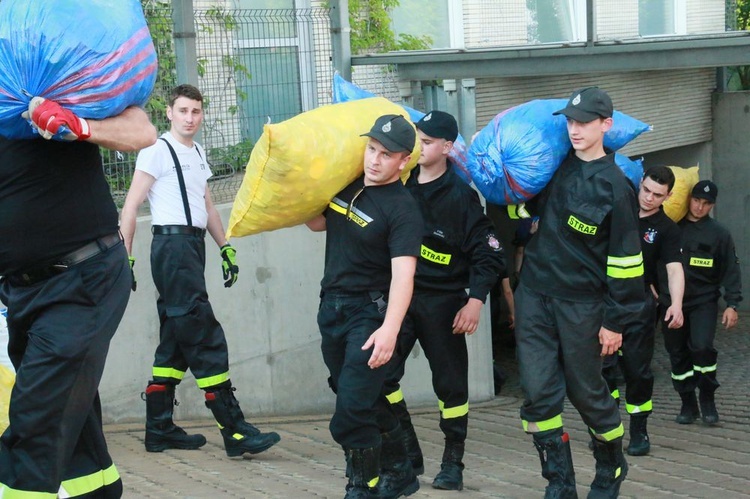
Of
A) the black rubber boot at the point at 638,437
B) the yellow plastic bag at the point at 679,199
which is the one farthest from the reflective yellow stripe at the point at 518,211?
the yellow plastic bag at the point at 679,199

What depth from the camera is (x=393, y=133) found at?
189 inches

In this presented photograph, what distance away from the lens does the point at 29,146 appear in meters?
3.54

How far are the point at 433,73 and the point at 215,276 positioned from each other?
3094 millimetres

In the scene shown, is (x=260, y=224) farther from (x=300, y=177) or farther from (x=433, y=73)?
(x=433, y=73)

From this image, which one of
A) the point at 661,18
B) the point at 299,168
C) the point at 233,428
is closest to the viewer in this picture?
the point at 299,168

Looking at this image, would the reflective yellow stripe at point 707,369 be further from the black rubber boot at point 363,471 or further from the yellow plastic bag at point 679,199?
the black rubber boot at point 363,471

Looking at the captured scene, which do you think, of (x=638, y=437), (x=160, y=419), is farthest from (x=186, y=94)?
(x=638, y=437)

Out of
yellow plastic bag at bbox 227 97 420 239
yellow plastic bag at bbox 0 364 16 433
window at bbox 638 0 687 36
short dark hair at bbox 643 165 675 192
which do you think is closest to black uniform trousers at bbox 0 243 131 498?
yellow plastic bag at bbox 227 97 420 239

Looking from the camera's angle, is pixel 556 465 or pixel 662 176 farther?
pixel 662 176

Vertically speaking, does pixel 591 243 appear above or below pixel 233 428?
above

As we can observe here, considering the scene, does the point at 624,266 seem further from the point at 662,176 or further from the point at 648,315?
the point at 662,176

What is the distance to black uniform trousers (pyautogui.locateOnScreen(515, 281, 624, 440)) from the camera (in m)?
5.17

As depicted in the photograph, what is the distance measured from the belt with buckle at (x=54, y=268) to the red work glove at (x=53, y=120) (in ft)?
1.52

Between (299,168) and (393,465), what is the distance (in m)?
1.59
